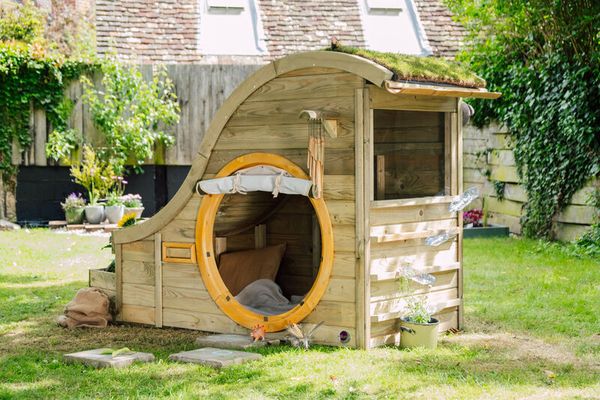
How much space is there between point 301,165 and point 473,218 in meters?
7.19

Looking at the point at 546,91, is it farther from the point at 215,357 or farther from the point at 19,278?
the point at 215,357

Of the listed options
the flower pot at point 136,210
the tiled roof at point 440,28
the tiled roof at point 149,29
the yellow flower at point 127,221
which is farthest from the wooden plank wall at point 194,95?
the yellow flower at point 127,221

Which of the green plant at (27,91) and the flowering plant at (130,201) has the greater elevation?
the green plant at (27,91)

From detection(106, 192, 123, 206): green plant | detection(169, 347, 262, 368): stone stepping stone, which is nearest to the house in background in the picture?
detection(106, 192, 123, 206): green plant

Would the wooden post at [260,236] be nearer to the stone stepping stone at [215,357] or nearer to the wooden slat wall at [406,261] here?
the wooden slat wall at [406,261]

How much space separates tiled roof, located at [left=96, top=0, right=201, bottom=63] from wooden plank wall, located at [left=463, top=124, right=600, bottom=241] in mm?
6378

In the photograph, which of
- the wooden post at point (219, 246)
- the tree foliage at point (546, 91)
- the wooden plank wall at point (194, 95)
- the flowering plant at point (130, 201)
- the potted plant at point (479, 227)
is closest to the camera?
the wooden post at point (219, 246)

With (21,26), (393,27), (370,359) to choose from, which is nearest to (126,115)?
(21,26)

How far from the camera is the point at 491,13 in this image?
13.2 meters

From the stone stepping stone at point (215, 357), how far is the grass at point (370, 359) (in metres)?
0.09

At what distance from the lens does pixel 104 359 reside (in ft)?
19.0

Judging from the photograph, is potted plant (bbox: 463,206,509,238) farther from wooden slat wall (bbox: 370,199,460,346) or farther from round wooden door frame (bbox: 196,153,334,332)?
round wooden door frame (bbox: 196,153,334,332)

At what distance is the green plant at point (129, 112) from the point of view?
1447cm

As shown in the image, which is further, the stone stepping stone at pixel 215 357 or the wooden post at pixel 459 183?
the wooden post at pixel 459 183
